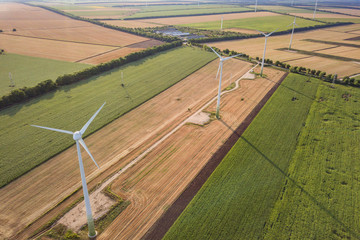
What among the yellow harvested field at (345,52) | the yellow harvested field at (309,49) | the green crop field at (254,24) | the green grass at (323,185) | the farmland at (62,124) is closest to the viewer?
the green grass at (323,185)

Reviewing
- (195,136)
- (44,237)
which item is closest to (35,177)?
(44,237)

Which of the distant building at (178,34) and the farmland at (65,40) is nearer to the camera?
the farmland at (65,40)

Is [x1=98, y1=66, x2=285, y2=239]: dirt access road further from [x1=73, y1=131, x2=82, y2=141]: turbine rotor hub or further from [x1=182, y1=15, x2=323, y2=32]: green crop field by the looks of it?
[x1=182, y1=15, x2=323, y2=32]: green crop field

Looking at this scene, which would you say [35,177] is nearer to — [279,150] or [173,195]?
[173,195]

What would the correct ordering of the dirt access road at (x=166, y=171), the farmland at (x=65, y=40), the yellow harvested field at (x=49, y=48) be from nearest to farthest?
the dirt access road at (x=166, y=171), the yellow harvested field at (x=49, y=48), the farmland at (x=65, y=40)

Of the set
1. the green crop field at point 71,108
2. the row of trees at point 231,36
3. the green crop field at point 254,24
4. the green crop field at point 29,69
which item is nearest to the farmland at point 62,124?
the green crop field at point 71,108

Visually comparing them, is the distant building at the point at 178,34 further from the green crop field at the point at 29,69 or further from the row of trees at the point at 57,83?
the green crop field at the point at 29,69

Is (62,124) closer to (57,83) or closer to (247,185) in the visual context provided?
(57,83)
